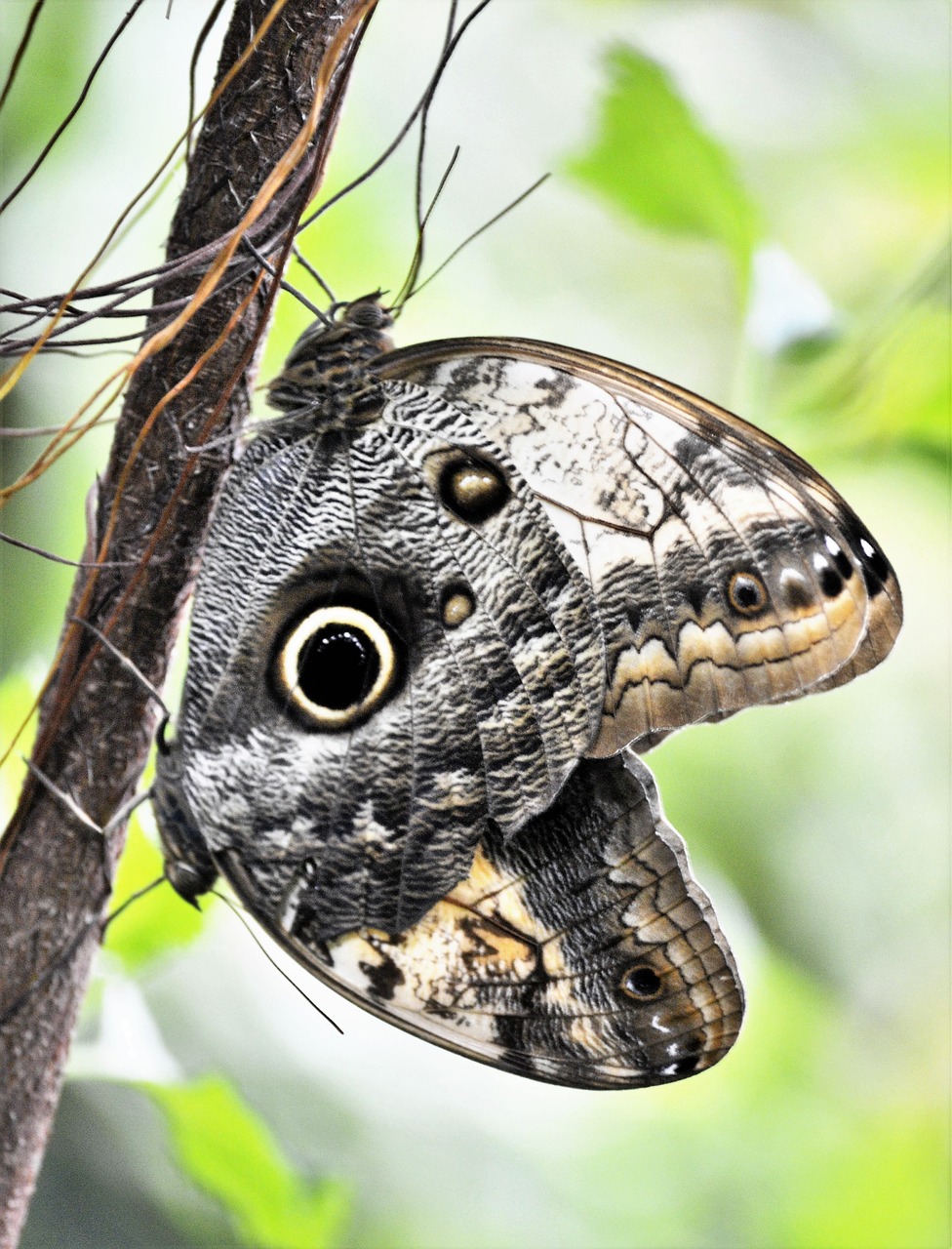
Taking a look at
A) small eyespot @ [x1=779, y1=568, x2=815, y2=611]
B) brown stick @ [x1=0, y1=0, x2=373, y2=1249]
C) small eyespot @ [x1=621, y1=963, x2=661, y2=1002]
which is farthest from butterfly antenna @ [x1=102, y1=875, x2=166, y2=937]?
small eyespot @ [x1=779, y1=568, x2=815, y2=611]

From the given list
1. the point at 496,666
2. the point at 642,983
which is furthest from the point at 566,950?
the point at 496,666

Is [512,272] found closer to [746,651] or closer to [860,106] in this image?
[860,106]

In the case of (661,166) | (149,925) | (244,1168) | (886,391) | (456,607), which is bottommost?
(244,1168)

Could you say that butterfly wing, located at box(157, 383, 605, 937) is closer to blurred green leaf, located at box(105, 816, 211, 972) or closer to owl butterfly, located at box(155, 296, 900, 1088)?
owl butterfly, located at box(155, 296, 900, 1088)

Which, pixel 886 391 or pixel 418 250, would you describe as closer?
pixel 418 250

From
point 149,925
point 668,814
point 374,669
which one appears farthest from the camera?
point 668,814

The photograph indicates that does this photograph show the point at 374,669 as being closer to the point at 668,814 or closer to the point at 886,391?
the point at 886,391

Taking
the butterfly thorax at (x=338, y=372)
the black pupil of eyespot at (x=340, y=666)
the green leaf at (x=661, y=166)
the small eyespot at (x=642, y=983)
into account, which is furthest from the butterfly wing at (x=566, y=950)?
the green leaf at (x=661, y=166)

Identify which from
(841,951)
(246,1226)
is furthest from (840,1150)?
(246,1226)
